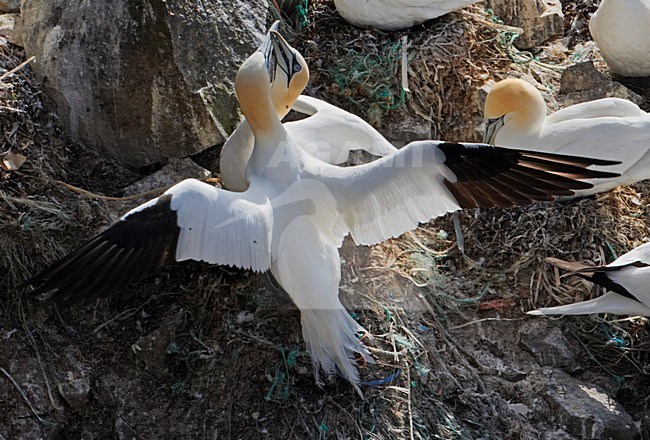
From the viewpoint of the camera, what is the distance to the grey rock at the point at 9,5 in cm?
643

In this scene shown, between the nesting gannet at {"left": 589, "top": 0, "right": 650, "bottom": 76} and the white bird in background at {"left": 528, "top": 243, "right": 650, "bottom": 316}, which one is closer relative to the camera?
the white bird in background at {"left": 528, "top": 243, "right": 650, "bottom": 316}

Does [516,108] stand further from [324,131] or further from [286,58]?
[286,58]

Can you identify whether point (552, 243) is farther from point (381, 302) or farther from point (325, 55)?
point (325, 55)

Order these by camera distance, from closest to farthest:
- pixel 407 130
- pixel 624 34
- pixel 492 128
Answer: pixel 492 128 < pixel 407 130 < pixel 624 34

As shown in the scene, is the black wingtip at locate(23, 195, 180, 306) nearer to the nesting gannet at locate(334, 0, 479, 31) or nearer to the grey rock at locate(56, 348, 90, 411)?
the grey rock at locate(56, 348, 90, 411)

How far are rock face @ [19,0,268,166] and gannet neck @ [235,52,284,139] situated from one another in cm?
54

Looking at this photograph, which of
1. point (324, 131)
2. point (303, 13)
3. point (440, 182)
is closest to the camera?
point (440, 182)

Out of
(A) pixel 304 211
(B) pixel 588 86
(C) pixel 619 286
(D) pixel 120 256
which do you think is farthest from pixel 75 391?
(B) pixel 588 86

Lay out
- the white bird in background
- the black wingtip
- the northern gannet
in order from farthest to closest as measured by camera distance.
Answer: the northern gannet < the white bird in background < the black wingtip

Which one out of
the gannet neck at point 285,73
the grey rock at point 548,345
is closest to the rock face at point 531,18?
the gannet neck at point 285,73

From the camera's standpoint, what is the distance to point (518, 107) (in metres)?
5.74

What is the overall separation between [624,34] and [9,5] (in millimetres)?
3778

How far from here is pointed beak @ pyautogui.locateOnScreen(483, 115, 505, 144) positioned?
19.2 feet

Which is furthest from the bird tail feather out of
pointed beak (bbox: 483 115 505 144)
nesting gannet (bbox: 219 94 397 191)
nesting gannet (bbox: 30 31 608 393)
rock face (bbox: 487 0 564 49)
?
rock face (bbox: 487 0 564 49)
